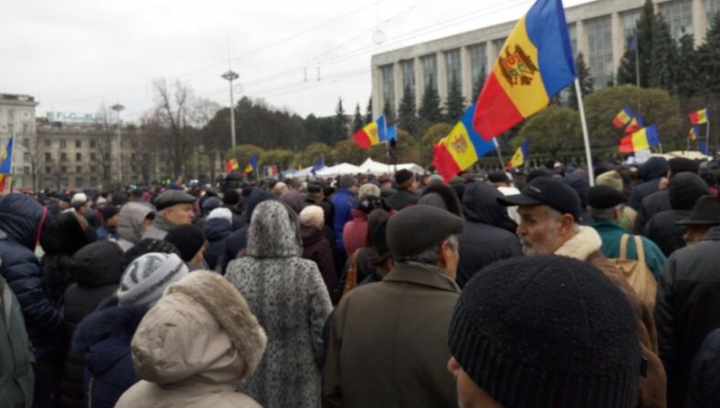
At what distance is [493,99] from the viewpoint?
7.50 meters

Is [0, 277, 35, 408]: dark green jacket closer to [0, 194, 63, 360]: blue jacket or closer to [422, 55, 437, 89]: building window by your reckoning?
[0, 194, 63, 360]: blue jacket

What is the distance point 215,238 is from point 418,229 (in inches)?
177

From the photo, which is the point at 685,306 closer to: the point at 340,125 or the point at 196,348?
the point at 196,348

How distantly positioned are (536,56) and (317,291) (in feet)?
14.5

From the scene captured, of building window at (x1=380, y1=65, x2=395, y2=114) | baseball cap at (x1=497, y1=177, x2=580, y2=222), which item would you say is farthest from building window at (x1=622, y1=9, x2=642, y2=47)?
baseball cap at (x1=497, y1=177, x2=580, y2=222)

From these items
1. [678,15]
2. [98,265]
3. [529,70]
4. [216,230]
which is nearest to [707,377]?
[98,265]

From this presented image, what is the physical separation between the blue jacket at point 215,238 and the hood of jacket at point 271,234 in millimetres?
2903

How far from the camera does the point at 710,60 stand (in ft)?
198

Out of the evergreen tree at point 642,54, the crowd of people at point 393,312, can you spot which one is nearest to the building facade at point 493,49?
the evergreen tree at point 642,54

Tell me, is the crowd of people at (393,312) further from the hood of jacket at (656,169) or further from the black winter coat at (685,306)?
the hood of jacket at (656,169)

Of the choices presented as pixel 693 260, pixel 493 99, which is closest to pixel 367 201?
pixel 493 99

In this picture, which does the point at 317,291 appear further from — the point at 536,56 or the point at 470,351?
the point at 536,56

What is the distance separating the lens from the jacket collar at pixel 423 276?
290 centimetres

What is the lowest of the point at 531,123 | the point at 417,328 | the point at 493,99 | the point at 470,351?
the point at 417,328
